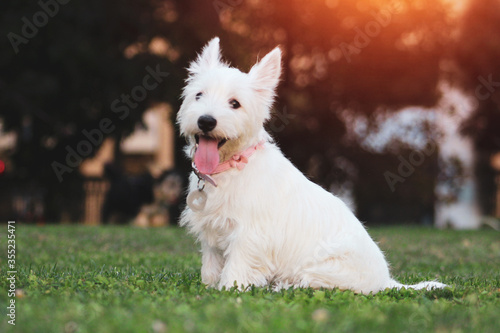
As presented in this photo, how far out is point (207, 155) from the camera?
544 cm

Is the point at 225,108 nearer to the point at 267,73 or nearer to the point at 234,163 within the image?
the point at 234,163

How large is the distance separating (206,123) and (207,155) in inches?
12.5

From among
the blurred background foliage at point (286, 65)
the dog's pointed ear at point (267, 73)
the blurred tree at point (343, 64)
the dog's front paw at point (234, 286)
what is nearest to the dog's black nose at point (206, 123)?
the dog's pointed ear at point (267, 73)

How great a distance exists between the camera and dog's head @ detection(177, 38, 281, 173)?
532cm

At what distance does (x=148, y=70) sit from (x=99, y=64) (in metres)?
1.52

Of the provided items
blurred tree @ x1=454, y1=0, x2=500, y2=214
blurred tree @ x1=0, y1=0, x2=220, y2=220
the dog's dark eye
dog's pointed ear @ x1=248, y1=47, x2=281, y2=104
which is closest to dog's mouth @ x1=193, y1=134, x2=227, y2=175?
the dog's dark eye

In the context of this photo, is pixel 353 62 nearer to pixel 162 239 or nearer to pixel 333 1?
pixel 333 1

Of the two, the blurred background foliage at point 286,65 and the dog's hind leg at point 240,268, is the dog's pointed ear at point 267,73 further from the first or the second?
the blurred background foliage at point 286,65

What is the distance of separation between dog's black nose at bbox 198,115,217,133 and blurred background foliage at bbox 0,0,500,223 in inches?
531

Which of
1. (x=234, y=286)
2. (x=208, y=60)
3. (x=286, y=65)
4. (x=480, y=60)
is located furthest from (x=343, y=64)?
(x=234, y=286)

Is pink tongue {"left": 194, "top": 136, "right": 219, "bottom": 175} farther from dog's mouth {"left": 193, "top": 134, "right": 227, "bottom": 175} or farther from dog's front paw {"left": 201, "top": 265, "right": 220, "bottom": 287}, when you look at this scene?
dog's front paw {"left": 201, "top": 265, "right": 220, "bottom": 287}

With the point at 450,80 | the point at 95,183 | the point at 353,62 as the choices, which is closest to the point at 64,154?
the point at 95,183

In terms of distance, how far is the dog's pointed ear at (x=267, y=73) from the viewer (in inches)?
226

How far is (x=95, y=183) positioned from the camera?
23.5 m
